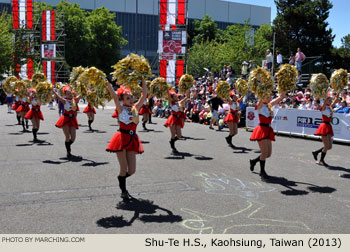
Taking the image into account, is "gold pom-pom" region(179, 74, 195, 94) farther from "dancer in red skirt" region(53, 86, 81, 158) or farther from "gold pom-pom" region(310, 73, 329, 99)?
"gold pom-pom" region(310, 73, 329, 99)

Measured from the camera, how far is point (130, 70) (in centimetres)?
590

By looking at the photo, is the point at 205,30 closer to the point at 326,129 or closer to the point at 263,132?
the point at 326,129

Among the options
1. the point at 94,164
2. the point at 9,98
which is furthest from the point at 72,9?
the point at 94,164

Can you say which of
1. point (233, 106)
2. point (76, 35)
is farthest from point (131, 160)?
point (76, 35)

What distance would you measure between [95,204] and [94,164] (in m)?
3.16

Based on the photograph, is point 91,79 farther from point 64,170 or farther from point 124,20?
point 124,20

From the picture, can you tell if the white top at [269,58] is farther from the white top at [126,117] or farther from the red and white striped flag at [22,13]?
the red and white striped flag at [22,13]

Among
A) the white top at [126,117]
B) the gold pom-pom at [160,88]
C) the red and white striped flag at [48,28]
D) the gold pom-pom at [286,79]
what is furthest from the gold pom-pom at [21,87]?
the red and white striped flag at [48,28]

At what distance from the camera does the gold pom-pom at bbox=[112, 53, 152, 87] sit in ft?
19.0

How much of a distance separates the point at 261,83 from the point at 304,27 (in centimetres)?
3225

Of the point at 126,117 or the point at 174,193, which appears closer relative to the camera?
the point at 126,117

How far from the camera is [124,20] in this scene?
68625 mm

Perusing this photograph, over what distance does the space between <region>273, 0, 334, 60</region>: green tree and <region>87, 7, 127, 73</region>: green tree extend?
25.1m

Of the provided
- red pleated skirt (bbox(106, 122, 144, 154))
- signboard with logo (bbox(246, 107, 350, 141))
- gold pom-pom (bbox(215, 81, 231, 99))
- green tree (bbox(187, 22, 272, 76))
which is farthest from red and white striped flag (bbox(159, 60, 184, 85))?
red pleated skirt (bbox(106, 122, 144, 154))
